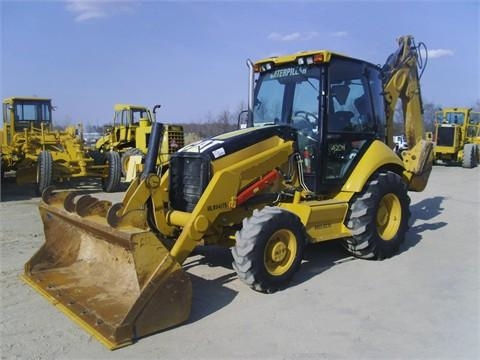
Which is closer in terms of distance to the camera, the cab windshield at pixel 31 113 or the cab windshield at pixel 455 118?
the cab windshield at pixel 31 113

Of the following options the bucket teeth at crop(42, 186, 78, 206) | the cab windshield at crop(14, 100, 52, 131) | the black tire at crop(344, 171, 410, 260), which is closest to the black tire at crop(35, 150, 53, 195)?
the cab windshield at crop(14, 100, 52, 131)

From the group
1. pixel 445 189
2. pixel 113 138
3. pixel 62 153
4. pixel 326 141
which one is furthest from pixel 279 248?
pixel 113 138

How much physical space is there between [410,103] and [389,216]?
8.32 feet

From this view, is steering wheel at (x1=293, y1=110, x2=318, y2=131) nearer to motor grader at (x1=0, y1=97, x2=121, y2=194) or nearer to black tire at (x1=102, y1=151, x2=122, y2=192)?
motor grader at (x1=0, y1=97, x2=121, y2=194)

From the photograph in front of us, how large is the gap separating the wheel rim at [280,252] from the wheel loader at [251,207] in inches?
0.5

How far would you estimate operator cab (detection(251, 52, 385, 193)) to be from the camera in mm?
5984

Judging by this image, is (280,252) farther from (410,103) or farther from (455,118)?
(455,118)

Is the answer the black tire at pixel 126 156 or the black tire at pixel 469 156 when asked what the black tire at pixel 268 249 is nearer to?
the black tire at pixel 126 156

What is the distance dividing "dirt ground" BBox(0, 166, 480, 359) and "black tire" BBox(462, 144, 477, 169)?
16.8 metres

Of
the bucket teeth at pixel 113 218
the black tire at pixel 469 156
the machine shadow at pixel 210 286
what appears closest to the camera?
the bucket teeth at pixel 113 218

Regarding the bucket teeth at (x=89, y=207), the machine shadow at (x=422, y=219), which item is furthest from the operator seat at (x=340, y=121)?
the bucket teeth at (x=89, y=207)

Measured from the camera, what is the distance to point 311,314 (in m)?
4.55

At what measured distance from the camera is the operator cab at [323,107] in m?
5.98

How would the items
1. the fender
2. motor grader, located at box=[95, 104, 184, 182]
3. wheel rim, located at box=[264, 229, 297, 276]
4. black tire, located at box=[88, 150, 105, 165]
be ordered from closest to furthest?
wheel rim, located at box=[264, 229, 297, 276]
the fender
black tire, located at box=[88, 150, 105, 165]
motor grader, located at box=[95, 104, 184, 182]
